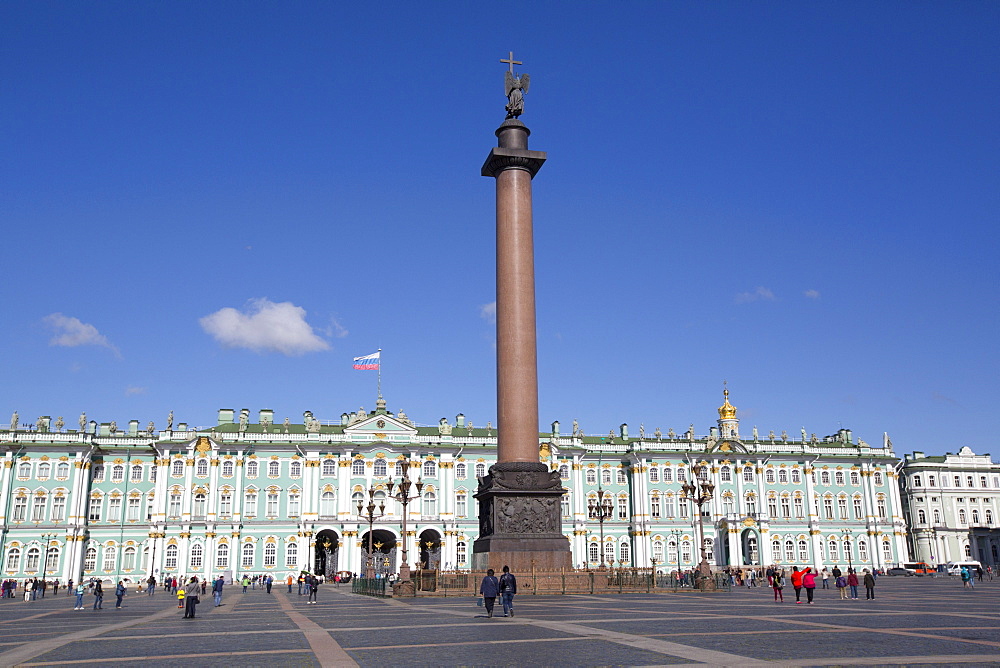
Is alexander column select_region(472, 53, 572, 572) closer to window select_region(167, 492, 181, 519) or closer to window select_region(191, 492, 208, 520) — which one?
window select_region(191, 492, 208, 520)

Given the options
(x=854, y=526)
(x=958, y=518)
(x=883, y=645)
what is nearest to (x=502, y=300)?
(x=883, y=645)

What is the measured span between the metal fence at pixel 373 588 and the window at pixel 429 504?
3032 cm

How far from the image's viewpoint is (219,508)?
257ft

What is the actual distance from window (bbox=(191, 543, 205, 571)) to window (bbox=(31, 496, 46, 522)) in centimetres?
1281

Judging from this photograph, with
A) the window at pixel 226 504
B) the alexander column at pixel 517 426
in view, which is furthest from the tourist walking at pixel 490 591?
the window at pixel 226 504

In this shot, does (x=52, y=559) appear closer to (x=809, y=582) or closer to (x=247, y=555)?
(x=247, y=555)

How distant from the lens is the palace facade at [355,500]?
77062mm

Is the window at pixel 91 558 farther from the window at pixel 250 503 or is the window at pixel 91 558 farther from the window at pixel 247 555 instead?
the window at pixel 250 503

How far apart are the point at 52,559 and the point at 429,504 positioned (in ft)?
104

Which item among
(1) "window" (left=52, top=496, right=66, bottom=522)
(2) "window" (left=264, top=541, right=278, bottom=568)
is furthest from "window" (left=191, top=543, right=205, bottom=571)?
(1) "window" (left=52, top=496, right=66, bottom=522)

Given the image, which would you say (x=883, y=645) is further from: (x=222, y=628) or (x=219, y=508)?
(x=219, y=508)

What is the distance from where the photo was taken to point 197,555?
77.1 metres

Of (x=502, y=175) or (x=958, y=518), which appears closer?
(x=502, y=175)

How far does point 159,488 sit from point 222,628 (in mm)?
59943
